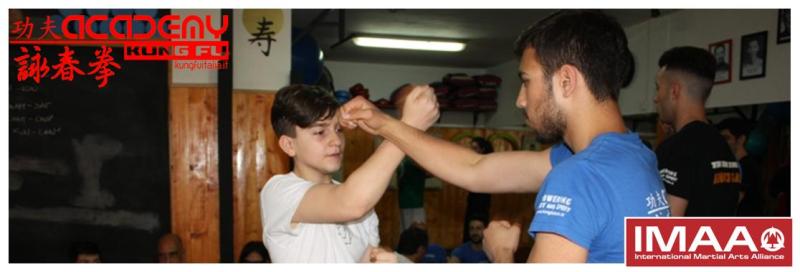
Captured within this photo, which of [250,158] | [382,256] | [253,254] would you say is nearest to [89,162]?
[250,158]

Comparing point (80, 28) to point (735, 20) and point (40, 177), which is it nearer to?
point (40, 177)

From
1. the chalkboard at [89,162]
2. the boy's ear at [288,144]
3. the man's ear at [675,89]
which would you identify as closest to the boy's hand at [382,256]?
the boy's ear at [288,144]

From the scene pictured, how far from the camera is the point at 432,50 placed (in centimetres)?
1133

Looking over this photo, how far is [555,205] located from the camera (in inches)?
59.6

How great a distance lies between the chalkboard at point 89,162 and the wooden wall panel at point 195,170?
0.18m

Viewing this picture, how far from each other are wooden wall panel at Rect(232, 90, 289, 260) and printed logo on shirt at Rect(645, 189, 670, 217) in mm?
4594

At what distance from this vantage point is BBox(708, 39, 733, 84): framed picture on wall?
7.34 meters

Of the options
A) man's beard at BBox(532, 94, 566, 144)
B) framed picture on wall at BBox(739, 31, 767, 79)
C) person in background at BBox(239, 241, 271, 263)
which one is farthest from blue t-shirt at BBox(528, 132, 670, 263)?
framed picture on wall at BBox(739, 31, 767, 79)

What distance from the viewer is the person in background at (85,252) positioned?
545 centimetres

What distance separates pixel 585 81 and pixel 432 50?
969 centimetres

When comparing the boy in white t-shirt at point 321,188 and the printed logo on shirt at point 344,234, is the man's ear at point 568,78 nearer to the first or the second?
the boy in white t-shirt at point 321,188

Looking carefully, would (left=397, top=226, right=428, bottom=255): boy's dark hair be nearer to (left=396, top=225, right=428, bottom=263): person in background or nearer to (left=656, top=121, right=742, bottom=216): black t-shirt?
(left=396, top=225, right=428, bottom=263): person in background

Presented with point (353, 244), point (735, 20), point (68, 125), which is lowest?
point (353, 244)

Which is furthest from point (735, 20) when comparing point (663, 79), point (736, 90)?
point (663, 79)
